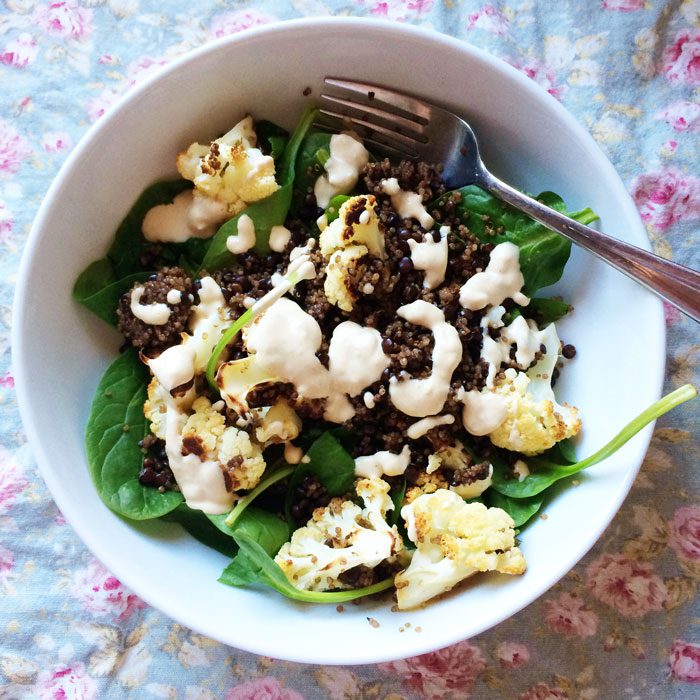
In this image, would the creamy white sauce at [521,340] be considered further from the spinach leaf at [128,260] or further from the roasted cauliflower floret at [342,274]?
the spinach leaf at [128,260]

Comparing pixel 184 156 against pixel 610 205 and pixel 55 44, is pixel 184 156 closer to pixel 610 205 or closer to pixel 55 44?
pixel 55 44

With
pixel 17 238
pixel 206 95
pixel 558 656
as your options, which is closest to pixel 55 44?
pixel 17 238

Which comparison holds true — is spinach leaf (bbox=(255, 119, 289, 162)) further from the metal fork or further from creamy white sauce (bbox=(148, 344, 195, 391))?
creamy white sauce (bbox=(148, 344, 195, 391))

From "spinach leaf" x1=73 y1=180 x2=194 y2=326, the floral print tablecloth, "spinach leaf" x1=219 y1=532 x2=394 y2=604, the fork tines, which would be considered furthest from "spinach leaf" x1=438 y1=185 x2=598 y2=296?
"spinach leaf" x1=219 y1=532 x2=394 y2=604

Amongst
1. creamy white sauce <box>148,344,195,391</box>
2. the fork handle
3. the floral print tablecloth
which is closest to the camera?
the fork handle

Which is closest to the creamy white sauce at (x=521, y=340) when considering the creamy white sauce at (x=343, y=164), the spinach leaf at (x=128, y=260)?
the creamy white sauce at (x=343, y=164)

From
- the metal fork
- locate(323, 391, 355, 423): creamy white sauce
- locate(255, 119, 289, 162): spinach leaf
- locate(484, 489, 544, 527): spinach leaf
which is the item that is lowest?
locate(484, 489, 544, 527): spinach leaf

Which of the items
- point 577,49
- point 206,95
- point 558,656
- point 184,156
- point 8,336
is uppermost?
point 577,49
